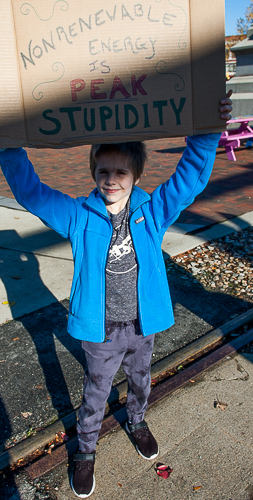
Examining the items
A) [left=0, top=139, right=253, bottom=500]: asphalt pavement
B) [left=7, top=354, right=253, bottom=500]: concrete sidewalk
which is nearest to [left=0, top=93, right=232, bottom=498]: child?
[left=7, top=354, right=253, bottom=500]: concrete sidewalk

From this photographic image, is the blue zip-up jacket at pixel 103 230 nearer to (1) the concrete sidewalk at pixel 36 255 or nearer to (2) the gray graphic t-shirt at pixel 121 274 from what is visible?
(2) the gray graphic t-shirt at pixel 121 274

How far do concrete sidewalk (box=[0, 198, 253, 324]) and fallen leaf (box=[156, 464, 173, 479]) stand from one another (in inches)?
67.8

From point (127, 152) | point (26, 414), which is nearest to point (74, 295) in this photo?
point (127, 152)

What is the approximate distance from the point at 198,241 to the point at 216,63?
10.7 ft

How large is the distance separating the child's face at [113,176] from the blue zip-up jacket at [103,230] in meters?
0.09

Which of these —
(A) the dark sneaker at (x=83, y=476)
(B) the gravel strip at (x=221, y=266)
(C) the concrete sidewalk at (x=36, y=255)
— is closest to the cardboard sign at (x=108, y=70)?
(A) the dark sneaker at (x=83, y=476)

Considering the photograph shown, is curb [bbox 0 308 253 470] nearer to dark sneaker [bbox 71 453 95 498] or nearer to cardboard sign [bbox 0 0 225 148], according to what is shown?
dark sneaker [bbox 71 453 95 498]

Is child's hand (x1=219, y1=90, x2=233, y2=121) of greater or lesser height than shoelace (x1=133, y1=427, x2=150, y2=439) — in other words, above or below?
above

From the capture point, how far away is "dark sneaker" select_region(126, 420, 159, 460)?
225 cm

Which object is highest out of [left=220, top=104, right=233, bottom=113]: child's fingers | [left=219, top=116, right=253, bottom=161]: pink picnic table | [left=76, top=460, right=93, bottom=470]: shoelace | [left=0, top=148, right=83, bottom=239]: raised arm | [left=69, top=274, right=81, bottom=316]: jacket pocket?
[left=220, top=104, right=233, bottom=113]: child's fingers

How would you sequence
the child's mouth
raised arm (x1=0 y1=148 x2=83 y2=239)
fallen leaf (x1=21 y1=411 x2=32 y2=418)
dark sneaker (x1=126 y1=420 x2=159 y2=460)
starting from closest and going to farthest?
raised arm (x1=0 y1=148 x2=83 y2=239), the child's mouth, dark sneaker (x1=126 y1=420 x2=159 y2=460), fallen leaf (x1=21 y1=411 x2=32 y2=418)

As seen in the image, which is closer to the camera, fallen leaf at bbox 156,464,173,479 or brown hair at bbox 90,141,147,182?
brown hair at bbox 90,141,147,182

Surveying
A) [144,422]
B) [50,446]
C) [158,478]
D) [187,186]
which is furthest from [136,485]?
[187,186]

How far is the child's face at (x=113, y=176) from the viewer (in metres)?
1.86
